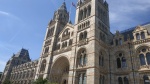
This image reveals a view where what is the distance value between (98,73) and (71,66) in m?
6.72

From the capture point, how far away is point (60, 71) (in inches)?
1468

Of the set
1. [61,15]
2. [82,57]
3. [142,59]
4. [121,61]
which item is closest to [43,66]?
[82,57]

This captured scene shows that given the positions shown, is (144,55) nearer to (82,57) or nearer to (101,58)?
(101,58)

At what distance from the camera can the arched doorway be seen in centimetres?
3556

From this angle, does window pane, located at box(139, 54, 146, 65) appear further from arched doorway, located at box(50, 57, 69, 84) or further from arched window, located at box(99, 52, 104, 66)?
arched doorway, located at box(50, 57, 69, 84)

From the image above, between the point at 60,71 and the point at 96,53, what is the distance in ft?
46.0

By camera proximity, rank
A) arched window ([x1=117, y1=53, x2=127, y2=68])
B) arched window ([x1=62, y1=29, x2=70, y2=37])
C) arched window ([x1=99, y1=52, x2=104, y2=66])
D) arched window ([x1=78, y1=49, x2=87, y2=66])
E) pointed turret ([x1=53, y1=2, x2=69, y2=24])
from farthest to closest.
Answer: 1. pointed turret ([x1=53, y1=2, x2=69, y2=24])
2. arched window ([x1=62, y1=29, x2=70, y2=37])
3. arched window ([x1=99, y1=52, x2=104, y2=66])
4. arched window ([x1=78, y1=49, x2=87, y2=66])
5. arched window ([x1=117, y1=53, x2=127, y2=68])

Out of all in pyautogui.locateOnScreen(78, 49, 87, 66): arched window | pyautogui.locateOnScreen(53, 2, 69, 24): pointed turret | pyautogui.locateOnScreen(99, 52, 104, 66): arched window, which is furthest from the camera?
pyautogui.locateOnScreen(53, 2, 69, 24): pointed turret

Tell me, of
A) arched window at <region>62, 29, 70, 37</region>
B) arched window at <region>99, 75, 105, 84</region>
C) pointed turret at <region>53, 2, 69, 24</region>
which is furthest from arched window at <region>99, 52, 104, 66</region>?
pointed turret at <region>53, 2, 69, 24</region>

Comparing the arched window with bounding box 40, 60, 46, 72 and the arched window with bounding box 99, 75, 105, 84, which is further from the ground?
the arched window with bounding box 40, 60, 46, 72

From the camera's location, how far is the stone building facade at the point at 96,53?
86.6 feet

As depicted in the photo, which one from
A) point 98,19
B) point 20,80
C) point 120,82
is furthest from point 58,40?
point 20,80

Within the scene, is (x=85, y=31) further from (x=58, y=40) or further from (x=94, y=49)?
(x=58, y=40)

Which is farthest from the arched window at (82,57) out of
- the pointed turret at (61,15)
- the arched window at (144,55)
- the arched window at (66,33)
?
the pointed turret at (61,15)
